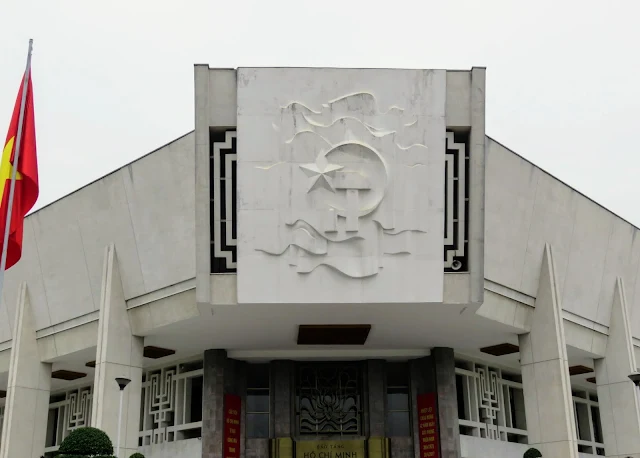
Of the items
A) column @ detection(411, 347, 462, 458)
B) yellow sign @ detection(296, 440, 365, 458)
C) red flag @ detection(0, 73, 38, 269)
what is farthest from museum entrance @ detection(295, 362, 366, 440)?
red flag @ detection(0, 73, 38, 269)

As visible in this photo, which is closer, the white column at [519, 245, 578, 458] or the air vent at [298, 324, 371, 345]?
the white column at [519, 245, 578, 458]

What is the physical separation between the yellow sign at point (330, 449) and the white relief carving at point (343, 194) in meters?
7.73

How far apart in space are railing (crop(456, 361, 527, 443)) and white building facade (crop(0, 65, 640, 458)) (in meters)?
0.08

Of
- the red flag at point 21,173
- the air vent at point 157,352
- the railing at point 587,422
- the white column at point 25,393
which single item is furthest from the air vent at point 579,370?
the red flag at point 21,173

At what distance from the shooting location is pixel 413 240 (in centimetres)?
2339

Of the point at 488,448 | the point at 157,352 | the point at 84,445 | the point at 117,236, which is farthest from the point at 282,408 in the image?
the point at 84,445

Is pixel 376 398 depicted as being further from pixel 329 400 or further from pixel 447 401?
pixel 447 401

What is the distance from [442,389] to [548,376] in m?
3.85

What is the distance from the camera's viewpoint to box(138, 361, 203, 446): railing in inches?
1150

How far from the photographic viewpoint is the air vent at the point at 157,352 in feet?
94.4

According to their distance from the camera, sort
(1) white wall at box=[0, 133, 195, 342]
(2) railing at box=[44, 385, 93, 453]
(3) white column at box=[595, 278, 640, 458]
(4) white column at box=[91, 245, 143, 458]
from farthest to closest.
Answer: (2) railing at box=[44, 385, 93, 453] < (3) white column at box=[595, 278, 640, 458] < (1) white wall at box=[0, 133, 195, 342] < (4) white column at box=[91, 245, 143, 458]

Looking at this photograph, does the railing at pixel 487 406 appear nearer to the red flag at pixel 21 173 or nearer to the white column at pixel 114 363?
the white column at pixel 114 363

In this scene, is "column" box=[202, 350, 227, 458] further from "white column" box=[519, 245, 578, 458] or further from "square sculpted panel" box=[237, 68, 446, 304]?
"white column" box=[519, 245, 578, 458]

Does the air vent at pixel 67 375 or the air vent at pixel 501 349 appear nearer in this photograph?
the air vent at pixel 501 349
